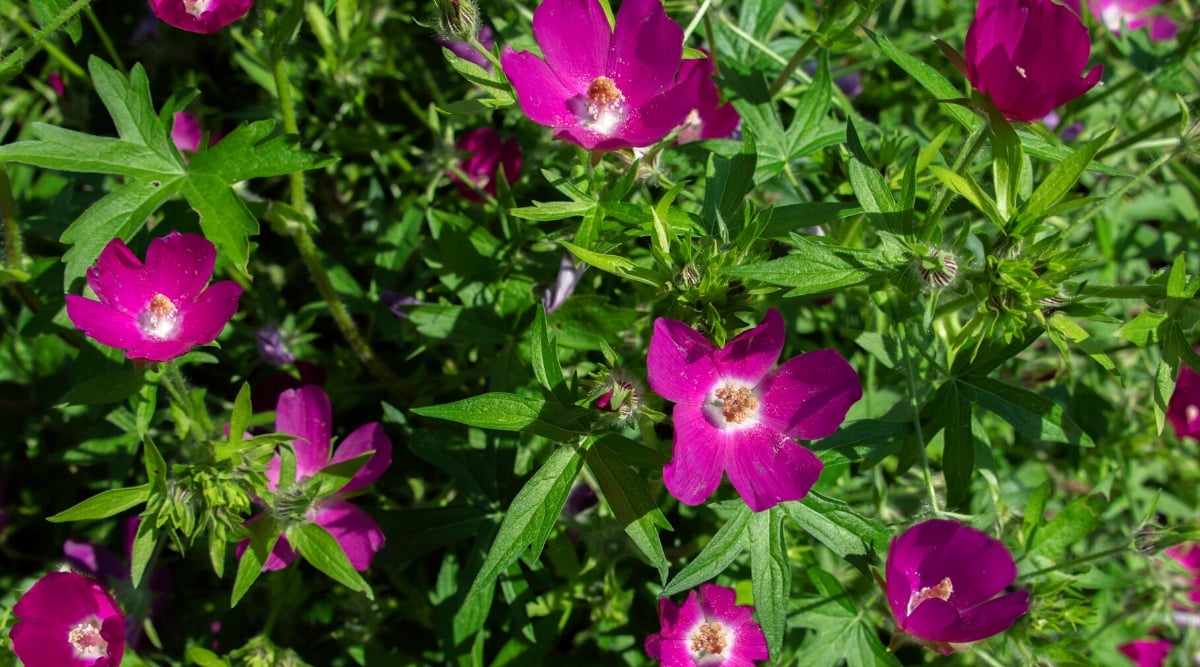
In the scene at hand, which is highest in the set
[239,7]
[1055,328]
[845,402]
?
[239,7]

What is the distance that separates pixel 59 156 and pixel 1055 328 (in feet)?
→ 6.77

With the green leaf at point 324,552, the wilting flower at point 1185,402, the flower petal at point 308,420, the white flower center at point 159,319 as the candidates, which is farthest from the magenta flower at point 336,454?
the wilting flower at point 1185,402

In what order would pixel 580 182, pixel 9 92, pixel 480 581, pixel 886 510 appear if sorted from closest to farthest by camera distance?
1. pixel 480 581
2. pixel 580 182
3. pixel 886 510
4. pixel 9 92

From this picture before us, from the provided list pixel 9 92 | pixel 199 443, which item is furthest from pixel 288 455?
pixel 9 92

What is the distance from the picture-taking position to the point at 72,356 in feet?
8.86

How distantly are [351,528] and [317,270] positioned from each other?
0.69 m

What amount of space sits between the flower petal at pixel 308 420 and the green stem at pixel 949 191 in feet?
4.54

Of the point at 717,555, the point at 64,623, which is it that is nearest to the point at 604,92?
the point at 717,555

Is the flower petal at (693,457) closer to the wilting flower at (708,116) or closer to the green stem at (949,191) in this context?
the green stem at (949,191)

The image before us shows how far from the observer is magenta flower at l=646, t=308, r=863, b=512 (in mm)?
1680

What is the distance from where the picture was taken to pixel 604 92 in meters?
2.05

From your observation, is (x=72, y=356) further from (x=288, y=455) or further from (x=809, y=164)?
(x=809, y=164)

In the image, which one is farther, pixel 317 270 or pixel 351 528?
pixel 317 270

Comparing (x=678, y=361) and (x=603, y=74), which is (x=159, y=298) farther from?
(x=678, y=361)
